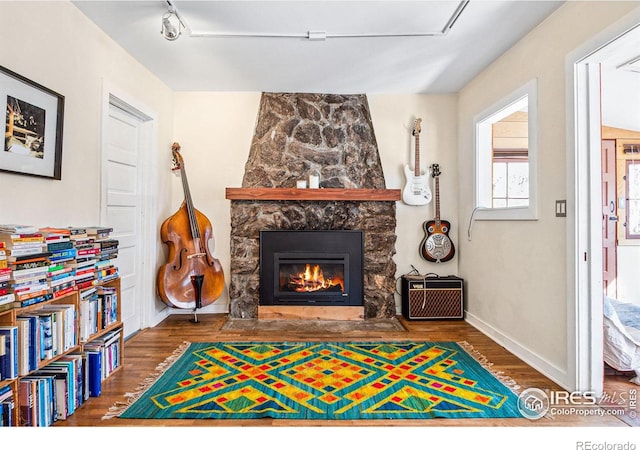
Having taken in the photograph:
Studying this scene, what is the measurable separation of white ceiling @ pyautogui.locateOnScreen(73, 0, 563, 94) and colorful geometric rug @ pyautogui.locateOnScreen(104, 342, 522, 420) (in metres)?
2.34

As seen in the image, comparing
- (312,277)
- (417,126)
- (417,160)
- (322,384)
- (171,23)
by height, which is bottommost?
(322,384)

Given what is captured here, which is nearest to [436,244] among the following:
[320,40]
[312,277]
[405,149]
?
[405,149]

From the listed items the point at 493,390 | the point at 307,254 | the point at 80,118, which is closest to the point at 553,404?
the point at 493,390

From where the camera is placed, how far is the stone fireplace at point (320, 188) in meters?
3.86

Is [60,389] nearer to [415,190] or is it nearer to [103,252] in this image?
[103,252]

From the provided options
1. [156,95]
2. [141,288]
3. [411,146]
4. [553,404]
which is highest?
[156,95]

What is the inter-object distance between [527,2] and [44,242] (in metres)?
3.05

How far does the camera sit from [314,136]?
4.02 metres

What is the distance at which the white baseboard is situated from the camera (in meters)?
2.33

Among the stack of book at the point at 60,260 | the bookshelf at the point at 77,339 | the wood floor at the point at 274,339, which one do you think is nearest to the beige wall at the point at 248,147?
the wood floor at the point at 274,339

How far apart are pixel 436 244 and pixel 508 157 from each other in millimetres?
1517

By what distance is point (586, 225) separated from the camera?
2143 millimetres

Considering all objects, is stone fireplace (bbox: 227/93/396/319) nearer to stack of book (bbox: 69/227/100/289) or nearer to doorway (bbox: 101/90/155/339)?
doorway (bbox: 101/90/155/339)
